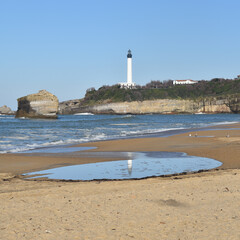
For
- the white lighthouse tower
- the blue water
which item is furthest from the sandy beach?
the white lighthouse tower

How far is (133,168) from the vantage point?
1270 centimetres

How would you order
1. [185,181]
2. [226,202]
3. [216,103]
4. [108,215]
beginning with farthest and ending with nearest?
[216,103], [185,181], [226,202], [108,215]

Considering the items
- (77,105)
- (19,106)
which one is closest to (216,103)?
(77,105)

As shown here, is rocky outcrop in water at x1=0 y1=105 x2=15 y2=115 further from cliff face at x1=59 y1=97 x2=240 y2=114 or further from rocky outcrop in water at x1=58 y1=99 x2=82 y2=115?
cliff face at x1=59 y1=97 x2=240 y2=114

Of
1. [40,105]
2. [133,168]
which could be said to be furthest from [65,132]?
[40,105]

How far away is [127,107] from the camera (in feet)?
504

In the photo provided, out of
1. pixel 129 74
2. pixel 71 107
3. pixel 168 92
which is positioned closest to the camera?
pixel 129 74

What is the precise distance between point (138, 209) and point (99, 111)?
14920cm

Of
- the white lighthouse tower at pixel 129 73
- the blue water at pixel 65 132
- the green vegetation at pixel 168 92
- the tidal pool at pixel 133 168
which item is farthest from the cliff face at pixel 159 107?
the tidal pool at pixel 133 168

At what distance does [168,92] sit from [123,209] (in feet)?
524

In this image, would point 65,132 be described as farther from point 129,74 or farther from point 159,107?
point 129,74

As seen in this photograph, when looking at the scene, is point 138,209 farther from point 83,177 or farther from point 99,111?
point 99,111

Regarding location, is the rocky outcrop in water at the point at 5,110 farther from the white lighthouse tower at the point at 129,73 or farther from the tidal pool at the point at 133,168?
the tidal pool at the point at 133,168

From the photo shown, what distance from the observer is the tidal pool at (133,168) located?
11312 millimetres
